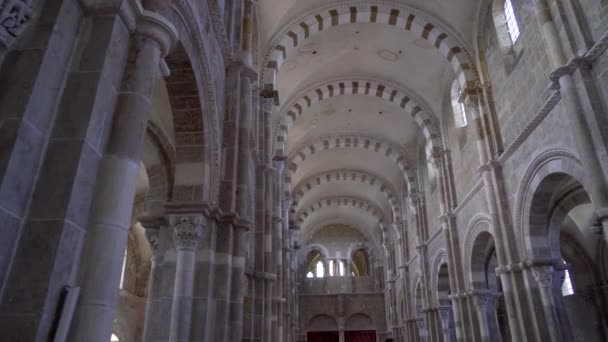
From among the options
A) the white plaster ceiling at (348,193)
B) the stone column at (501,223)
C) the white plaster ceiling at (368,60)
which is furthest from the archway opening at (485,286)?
the white plaster ceiling at (348,193)

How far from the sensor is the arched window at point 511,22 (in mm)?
11381

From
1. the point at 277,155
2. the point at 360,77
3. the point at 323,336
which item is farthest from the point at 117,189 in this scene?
the point at 323,336

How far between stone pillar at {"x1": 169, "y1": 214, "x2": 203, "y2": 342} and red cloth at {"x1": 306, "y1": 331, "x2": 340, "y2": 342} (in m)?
27.1

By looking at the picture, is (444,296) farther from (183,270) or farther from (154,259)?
(183,270)

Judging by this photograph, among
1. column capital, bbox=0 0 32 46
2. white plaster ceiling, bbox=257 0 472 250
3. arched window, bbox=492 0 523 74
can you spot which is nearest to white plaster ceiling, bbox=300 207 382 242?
white plaster ceiling, bbox=257 0 472 250

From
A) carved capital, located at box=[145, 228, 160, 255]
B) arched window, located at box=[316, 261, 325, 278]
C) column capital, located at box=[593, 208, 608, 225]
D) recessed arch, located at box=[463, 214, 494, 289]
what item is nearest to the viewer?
column capital, located at box=[593, 208, 608, 225]

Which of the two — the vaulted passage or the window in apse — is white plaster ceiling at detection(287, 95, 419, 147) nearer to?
the vaulted passage

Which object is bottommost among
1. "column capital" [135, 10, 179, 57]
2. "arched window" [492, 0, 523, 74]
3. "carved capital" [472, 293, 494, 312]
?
"carved capital" [472, 293, 494, 312]

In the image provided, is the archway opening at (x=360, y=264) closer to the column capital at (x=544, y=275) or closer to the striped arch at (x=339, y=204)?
the striped arch at (x=339, y=204)

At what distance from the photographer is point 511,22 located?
38.4 ft

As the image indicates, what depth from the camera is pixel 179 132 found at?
7414 mm

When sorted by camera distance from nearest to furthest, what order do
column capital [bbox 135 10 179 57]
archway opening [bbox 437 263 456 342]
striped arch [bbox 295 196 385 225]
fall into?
column capital [bbox 135 10 179 57], archway opening [bbox 437 263 456 342], striped arch [bbox 295 196 385 225]

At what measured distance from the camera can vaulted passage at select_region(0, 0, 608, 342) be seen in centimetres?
341

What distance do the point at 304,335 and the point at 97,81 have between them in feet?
99.7
